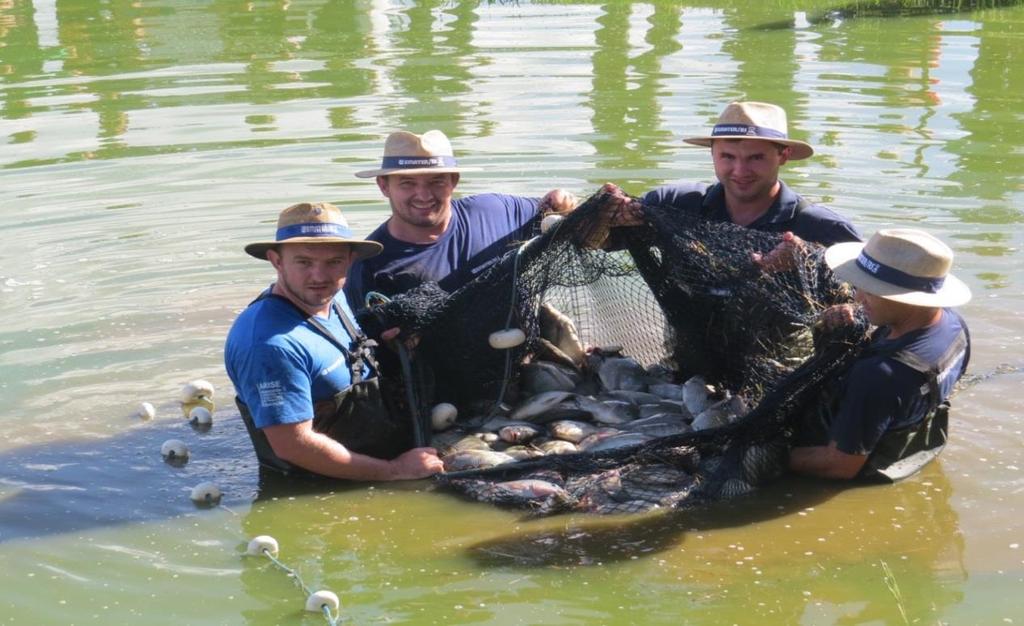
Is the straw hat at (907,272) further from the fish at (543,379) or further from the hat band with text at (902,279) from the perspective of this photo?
the fish at (543,379)

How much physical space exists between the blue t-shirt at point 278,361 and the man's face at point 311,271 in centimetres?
7

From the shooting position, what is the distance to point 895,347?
577 cm

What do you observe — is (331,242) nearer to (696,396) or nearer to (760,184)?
(696,396)

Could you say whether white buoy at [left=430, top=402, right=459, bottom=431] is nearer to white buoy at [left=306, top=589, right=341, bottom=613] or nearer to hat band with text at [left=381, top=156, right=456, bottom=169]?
hat band with text at [left=381, top=156, right=456, bottom=169]

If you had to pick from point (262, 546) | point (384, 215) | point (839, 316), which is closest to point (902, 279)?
point (839, 316)

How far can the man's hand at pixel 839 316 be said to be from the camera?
598 centimetres

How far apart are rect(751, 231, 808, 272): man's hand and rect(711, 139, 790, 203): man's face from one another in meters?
0.57

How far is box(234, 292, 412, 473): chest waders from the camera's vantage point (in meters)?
6.43

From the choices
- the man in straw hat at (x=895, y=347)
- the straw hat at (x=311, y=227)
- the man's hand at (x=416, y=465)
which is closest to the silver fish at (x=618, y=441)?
the man's hand at (x=416, y=465)

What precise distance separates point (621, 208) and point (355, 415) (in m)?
1.67

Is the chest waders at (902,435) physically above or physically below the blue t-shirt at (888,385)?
below

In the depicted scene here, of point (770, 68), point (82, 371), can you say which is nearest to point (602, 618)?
point (82, 371)

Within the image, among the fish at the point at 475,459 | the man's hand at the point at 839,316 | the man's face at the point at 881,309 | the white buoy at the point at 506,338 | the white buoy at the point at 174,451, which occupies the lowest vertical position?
the white buoy at the point at 174,451

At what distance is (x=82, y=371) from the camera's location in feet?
27.0
